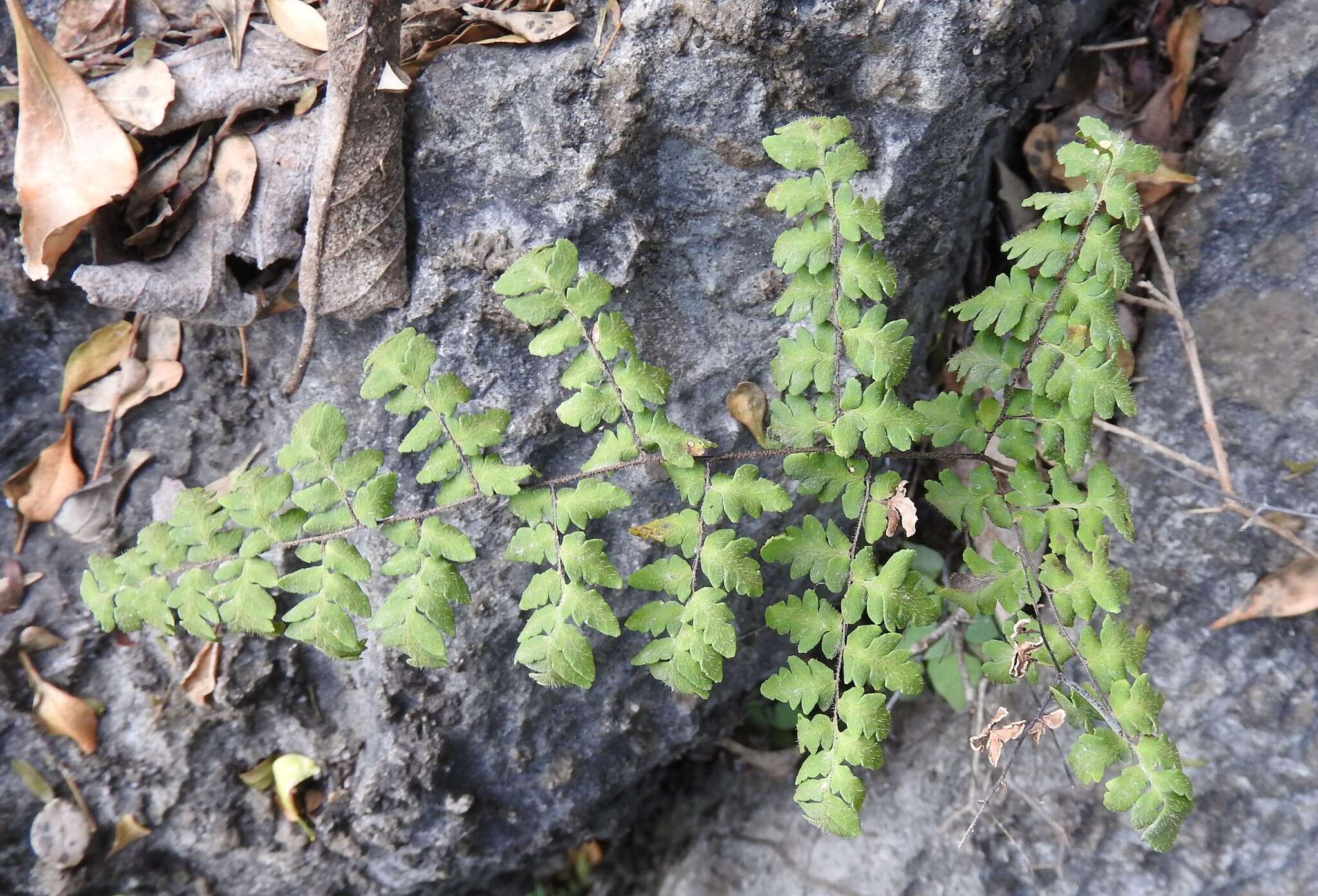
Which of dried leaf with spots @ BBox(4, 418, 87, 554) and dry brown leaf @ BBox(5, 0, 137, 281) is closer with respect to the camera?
dry brown leaf @ BBox(5, 0, 137, 281)

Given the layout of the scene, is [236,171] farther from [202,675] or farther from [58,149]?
[202,675]

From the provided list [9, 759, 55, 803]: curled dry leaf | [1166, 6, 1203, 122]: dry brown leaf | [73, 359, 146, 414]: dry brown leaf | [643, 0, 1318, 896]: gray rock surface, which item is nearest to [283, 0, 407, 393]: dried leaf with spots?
[73, 359, 146, 414]: dry brown leaf

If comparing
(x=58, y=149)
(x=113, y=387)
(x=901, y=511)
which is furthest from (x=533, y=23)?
(x=113, y=387)

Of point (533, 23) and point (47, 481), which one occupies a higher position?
point (533, 23)

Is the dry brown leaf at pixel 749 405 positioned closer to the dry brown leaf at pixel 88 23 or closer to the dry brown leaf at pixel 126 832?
the dry brown leaf at pixel 88 23

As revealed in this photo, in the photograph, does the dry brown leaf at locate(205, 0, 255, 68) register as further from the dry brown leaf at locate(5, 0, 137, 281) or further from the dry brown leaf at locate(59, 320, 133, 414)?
the dry brown leaf at locate(59, 320, 133, 414)

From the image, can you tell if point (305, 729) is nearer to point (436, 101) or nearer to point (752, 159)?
point (436, 101)

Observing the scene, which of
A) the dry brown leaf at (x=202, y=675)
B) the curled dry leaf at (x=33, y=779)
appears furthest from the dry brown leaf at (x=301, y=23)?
the curled dry leaf at (x=33, y=779)
